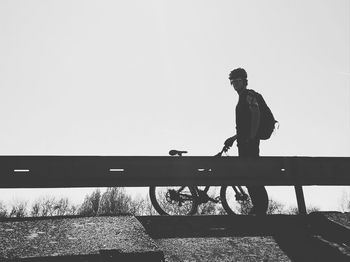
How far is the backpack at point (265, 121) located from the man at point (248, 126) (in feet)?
0.41

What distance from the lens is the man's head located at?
19.2ft

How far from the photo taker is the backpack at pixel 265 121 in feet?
17.8

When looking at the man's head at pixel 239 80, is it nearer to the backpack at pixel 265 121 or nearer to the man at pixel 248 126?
the man at pixel 248 126

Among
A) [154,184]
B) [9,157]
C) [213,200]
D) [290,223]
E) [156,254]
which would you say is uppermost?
[9,157]

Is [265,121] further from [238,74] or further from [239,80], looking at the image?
[238,74]

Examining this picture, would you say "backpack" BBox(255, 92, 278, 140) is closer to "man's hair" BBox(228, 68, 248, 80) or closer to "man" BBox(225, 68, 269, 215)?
"man" BBox(225, 68, 269, 215)

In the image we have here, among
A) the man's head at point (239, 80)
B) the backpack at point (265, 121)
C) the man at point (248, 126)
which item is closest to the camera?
the man at point (248, 126)

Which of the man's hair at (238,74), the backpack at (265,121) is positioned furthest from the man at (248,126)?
the backpack at (265,121)

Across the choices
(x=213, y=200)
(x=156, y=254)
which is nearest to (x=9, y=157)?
(x=156, y=254)

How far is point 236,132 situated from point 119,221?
125 inches

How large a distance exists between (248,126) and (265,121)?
0.99ft

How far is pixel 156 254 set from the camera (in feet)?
8.38

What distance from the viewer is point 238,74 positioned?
589 cm

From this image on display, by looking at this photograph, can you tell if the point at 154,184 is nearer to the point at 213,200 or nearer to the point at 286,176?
the point at 286,176
